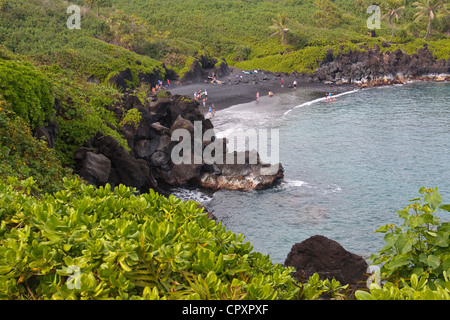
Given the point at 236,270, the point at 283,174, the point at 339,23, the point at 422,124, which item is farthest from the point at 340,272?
the point at 339,23

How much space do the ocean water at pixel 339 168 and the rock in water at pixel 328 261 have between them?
199 inches

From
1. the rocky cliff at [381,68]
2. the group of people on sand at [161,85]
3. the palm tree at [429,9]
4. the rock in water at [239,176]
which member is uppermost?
the palm tree at [429,9]

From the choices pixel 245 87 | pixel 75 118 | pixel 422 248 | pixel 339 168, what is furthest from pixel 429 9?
pixel 422 248

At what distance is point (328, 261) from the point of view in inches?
715

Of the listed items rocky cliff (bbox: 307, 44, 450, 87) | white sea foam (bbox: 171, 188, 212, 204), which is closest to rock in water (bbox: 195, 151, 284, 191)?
white sea foam (bbox: 171, 188, 212, 204)

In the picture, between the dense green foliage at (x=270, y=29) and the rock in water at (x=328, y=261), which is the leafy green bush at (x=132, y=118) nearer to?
the rock in water at (x=328, y=261)

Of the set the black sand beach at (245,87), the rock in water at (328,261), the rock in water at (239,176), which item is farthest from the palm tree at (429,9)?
the rock in water at (328,261)

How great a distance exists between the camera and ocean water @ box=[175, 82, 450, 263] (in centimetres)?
2778

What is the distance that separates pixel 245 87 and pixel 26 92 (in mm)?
55190

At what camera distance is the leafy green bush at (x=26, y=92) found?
19.1 metres

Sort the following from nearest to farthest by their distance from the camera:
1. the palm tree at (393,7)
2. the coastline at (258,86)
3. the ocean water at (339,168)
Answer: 1. the ocean water at (339,168)
2. the coastline at (258,86)
3. the palm tree at (393,7)

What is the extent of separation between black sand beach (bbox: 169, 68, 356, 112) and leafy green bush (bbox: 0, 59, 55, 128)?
39793 millimetres

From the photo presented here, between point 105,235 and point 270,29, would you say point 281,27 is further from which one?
point 105,235
